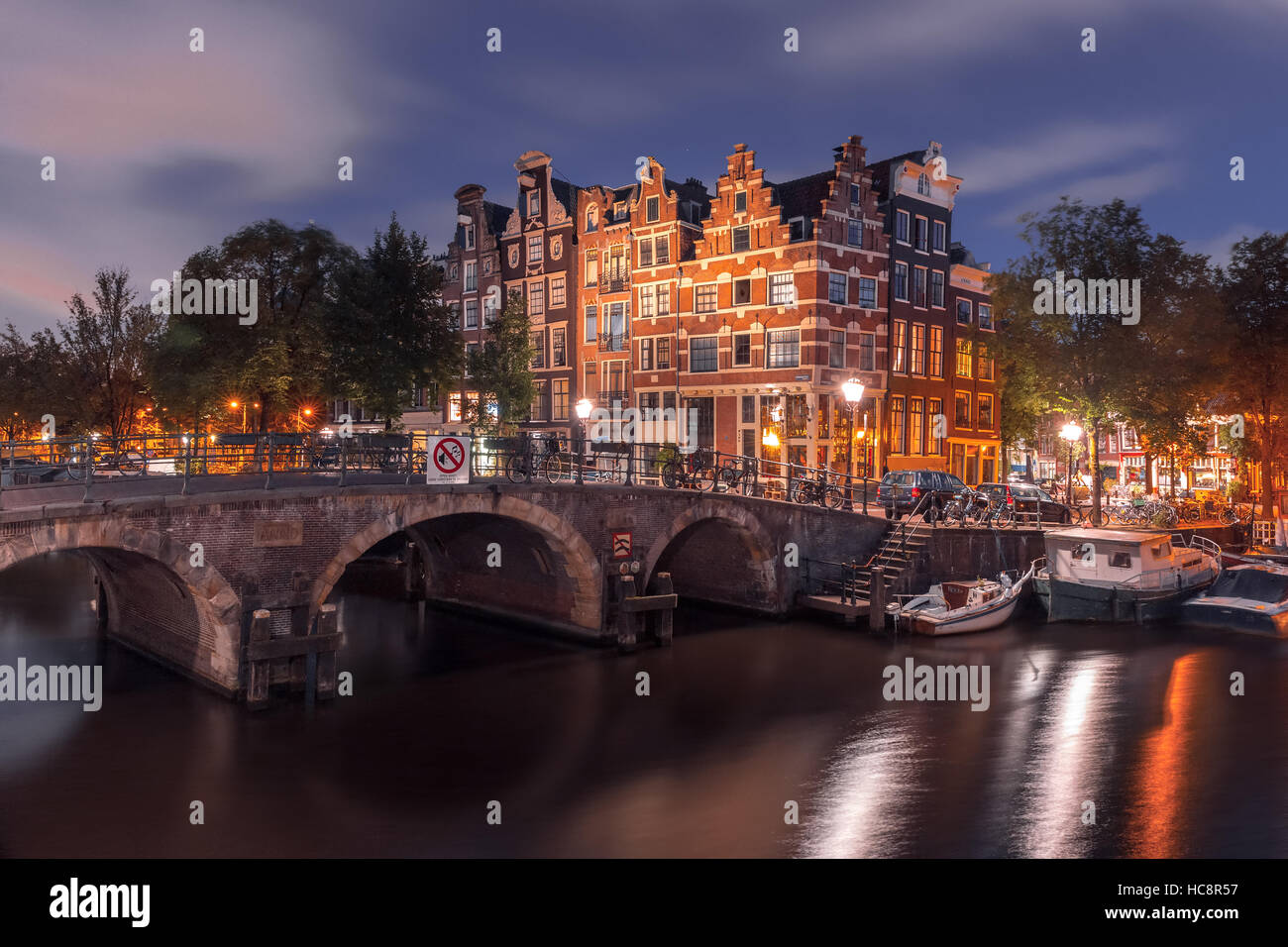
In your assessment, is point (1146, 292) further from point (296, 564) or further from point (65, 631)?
point (65, 631)

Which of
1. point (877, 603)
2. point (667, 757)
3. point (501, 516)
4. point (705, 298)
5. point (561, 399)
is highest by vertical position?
point (705, 298)

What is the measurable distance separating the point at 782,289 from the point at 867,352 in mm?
5381

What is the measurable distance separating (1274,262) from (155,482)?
42522 millimetres

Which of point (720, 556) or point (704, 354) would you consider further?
point (704, 354)

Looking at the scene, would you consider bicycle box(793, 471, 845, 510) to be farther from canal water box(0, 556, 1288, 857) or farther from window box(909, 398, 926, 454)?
window box(909, 398, 926, 454)

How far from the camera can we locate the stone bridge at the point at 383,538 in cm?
1772

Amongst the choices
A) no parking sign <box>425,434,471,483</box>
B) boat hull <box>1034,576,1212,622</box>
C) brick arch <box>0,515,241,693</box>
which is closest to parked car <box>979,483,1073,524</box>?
boat hull <box>1034,576,1212,622</box>

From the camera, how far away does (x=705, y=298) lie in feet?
149

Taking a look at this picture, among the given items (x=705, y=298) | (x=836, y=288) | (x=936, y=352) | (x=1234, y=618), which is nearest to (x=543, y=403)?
(x=705, y=298)

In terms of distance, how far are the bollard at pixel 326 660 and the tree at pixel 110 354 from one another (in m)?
30.5

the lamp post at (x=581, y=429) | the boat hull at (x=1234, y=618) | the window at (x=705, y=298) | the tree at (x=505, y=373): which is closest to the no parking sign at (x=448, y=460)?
the lamp post at (x=581, y=429)

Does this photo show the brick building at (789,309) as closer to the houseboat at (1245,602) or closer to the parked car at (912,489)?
the parked car at (912,489)

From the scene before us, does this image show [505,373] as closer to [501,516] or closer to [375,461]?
[375,461]
